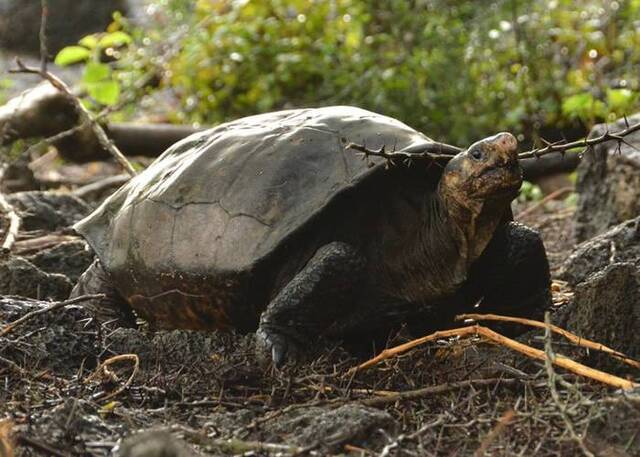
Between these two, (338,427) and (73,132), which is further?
(73,132)

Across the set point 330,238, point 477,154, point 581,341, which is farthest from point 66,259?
point 581,341

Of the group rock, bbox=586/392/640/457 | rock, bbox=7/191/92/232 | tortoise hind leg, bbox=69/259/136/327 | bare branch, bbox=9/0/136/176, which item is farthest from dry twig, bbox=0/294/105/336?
rock, bbox=7/191/92/232

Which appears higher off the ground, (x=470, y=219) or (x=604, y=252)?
(x=470, y=219)

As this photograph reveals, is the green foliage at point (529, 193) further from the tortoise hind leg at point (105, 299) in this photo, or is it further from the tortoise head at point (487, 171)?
the tortoise head at point (487, 171)

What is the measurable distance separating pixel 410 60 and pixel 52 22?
960 centimetres

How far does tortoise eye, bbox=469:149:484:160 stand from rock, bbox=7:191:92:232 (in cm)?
304

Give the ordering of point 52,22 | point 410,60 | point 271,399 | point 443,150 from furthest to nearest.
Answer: point 52,22 < point 410,60 < point 443,150 < point 271,399

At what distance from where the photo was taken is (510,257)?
4.04m

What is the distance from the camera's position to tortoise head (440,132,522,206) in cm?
358

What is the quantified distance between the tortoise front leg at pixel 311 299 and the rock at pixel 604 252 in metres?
1.27

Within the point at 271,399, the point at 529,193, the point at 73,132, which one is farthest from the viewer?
the point at 529,193

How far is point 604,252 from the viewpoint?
183 inches

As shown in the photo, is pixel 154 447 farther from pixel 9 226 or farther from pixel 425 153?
Result: pixel 9 226

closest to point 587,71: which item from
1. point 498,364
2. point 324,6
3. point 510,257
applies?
point 324,6
